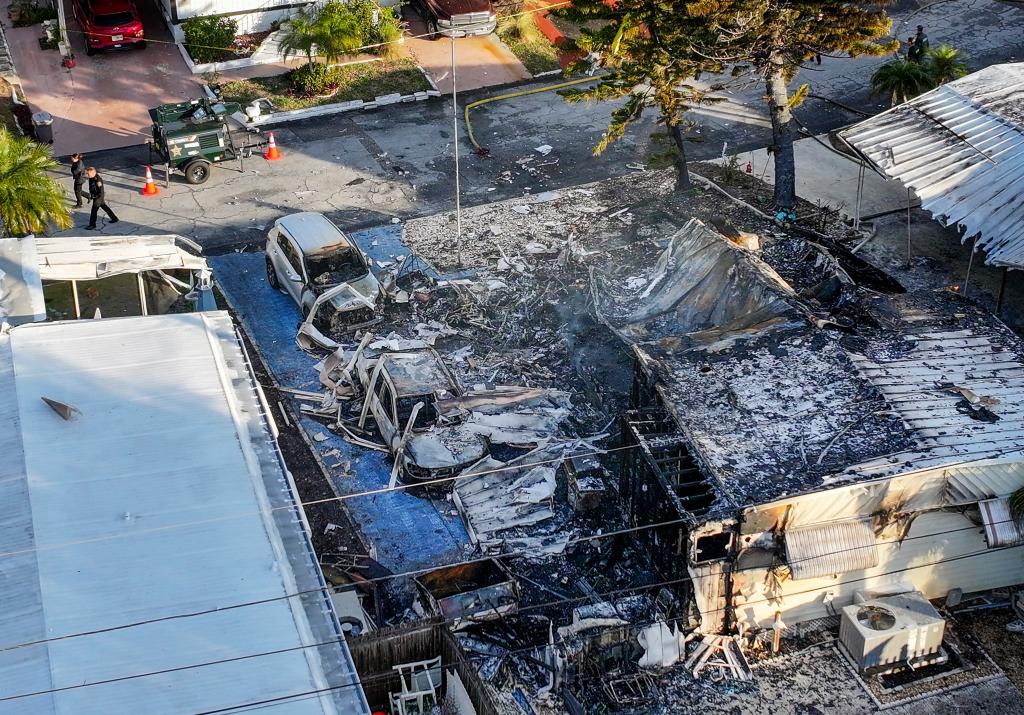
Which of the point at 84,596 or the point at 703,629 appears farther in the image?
the point at 703,629

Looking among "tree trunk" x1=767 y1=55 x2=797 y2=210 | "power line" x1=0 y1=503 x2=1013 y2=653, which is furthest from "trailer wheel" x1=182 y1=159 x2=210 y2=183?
"power line" x1=0 y1=503 x2=1013 y2=653

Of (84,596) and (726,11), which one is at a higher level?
(726,11)

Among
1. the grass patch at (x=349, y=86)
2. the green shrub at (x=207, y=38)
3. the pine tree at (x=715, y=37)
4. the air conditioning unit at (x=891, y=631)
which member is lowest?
the air conditioning unit at (x=891, y=631)

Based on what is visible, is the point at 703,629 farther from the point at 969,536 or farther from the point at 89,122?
the point at 89,122

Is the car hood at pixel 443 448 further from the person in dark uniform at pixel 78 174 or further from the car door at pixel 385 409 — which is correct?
the person in dark uniform at pixel 78 174

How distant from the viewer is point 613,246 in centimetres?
2236

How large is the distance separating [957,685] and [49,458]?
39.1ft

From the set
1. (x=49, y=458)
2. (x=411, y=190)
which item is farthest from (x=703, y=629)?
(x=411, y=190)

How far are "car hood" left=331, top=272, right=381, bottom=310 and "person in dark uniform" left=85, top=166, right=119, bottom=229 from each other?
20.5 feet

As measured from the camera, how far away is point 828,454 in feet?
49.8

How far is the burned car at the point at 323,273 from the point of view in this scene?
812 inches

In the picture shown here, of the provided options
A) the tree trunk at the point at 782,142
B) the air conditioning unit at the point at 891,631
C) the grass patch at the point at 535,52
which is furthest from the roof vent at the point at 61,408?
the grass patch at the point at 535,52

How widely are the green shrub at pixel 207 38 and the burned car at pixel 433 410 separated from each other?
14.1m

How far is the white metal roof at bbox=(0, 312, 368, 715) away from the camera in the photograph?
1169cm
